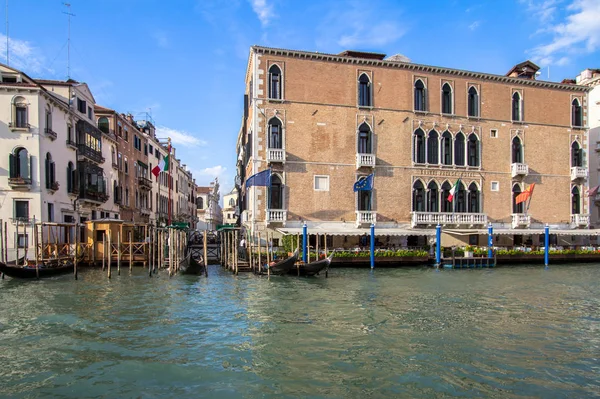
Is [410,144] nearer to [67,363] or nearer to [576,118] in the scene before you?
[576,118]

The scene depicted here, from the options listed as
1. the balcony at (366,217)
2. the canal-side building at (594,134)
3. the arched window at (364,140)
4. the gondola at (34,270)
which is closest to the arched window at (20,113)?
the gondola at (34,270)

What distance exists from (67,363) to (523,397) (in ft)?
22.4

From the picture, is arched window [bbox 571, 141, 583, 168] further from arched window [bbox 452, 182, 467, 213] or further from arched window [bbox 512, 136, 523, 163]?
arched window [bbox 452, 182, 467, 213]

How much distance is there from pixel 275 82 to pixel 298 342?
57.1 ft

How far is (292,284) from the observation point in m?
16.5

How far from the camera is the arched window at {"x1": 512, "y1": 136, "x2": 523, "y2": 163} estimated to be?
27484 millimetres

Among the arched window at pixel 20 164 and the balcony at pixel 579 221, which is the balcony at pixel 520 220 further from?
the arched window at pixel 20 164

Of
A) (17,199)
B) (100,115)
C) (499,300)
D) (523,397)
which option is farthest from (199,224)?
(523,397)

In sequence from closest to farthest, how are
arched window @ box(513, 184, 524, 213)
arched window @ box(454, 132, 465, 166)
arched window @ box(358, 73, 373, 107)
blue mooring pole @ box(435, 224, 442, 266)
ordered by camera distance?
1. blue mooring pole @ box(435, 224, 442, 266)
2. arched window @ box(358, 73, 373, 107)
3. arched window @ box(454, 132, 465, 166)
4. arched window @ box(513, 184, 524, 213)

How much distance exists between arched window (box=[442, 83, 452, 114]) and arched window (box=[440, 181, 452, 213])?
4110 mm

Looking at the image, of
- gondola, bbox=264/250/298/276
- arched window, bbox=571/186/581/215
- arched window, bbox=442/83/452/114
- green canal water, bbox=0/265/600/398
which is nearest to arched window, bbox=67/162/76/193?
green canal water, bbox=0/265/600/398

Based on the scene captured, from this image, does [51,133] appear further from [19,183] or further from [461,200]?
[461,200]

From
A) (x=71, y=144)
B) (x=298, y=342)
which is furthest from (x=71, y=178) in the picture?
(x=298, y=342)

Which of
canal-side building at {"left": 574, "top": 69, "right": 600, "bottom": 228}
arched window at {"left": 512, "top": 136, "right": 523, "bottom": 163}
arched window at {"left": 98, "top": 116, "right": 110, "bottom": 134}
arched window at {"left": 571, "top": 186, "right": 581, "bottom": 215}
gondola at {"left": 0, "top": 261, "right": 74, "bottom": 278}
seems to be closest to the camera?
gondola at {"left": 0, "top": 261, "right": 74, "bottom": 278}
